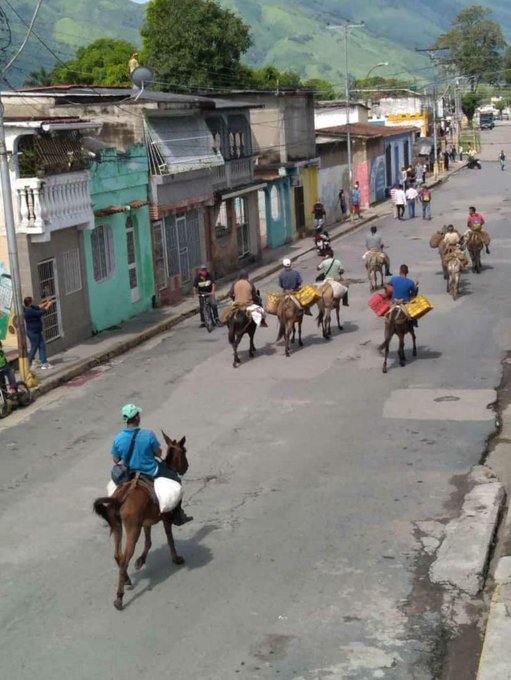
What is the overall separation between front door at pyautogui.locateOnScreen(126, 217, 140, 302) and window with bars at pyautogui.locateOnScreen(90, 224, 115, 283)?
1.42 m

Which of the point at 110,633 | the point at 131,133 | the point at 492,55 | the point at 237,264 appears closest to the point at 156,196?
the point at 131,133

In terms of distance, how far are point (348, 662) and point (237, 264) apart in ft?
96.8

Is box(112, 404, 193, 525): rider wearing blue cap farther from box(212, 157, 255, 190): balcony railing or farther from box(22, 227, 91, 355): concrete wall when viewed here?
box(212, 157, 255, 190): balcony railing

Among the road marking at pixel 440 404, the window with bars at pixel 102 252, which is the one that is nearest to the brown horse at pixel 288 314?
the road marking at pixel 440 404

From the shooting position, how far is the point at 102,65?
94438 millimetres

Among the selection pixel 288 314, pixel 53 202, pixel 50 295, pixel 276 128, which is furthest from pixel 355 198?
pixel 288 314

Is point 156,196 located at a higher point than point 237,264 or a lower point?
higher

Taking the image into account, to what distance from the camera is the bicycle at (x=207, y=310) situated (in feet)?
88.6

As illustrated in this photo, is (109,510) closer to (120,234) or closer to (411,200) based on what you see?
(120,234)

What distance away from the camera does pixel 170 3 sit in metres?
78.1

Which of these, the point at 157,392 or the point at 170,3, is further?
the point at 170,3

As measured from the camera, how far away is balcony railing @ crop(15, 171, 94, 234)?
75.4 feet

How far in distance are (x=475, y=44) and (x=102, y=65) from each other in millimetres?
89591

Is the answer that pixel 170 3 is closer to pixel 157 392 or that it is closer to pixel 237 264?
pixel 237 264
